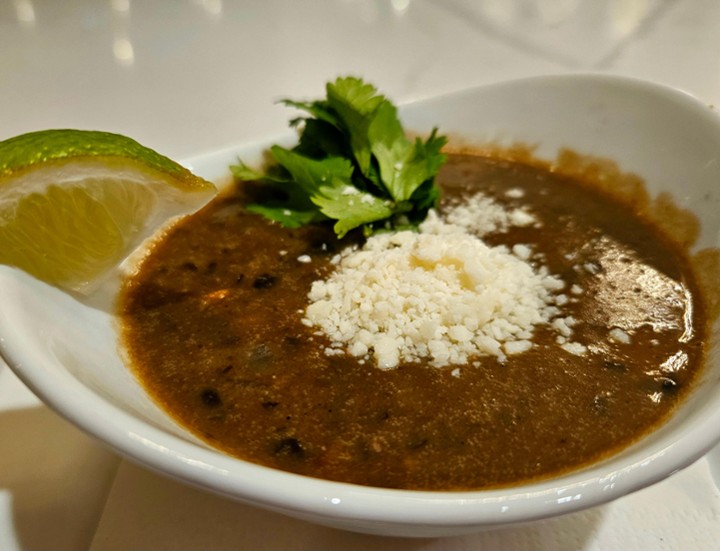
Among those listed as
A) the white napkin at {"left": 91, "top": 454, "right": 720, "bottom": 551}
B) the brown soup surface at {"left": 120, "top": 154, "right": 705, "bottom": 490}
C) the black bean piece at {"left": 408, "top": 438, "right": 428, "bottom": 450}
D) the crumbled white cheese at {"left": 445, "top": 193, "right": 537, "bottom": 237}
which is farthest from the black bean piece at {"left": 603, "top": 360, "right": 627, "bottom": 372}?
the crumbled white cheese at {"left": 445, "top": 193, "right": 537, "bottom": 237}

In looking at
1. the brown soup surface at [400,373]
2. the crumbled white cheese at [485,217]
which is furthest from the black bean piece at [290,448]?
the crumbled white cheese at [485,217]

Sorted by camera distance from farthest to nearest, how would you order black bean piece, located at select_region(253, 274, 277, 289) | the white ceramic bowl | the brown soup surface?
1. black bean piece, located at select_region(253, 274, 277, 289)
2. the brown soup surface
3. the white ceramic bowl

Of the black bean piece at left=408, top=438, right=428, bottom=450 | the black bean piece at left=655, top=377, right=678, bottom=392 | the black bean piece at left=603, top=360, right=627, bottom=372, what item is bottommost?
the black bean piece at left=408, top=438, right=428, bottom=450

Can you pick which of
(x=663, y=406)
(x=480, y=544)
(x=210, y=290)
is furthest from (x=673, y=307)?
(x=210, y=290)

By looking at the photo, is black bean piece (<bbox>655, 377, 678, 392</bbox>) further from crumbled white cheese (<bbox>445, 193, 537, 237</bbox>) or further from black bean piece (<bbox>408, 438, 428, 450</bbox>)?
crumbled white cheese (<bbox>445, 193, 537, 237</bbox>)

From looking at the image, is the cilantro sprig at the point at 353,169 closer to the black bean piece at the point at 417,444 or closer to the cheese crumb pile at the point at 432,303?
the cheese crumb pile at the point at 432,303

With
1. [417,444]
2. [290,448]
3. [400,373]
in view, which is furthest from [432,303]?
[290,448]

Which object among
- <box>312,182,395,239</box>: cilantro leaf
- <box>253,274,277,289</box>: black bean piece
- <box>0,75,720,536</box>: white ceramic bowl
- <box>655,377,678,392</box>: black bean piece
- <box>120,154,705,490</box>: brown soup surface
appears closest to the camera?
<box>0,75,720,536</box>: white ceramic bowl

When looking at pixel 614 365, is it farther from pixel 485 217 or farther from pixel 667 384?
pixel 485 217
